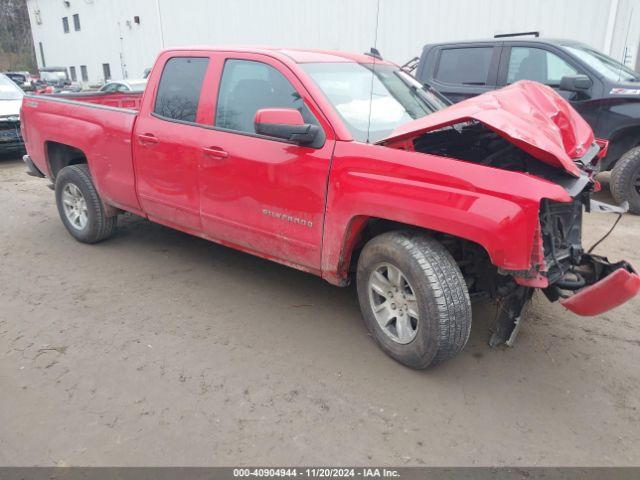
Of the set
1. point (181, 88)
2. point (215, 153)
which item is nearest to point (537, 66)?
point (181, 88)

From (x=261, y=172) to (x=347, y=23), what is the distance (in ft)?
38.1

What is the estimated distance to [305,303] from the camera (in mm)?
4016

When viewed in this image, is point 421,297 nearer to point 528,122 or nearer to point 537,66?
point 528,122

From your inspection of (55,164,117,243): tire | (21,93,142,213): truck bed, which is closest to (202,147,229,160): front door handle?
(21,93,142,213): truck bed

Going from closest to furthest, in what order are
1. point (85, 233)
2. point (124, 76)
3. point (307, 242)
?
point (307, 242), point (85, 233), point (124, 76)

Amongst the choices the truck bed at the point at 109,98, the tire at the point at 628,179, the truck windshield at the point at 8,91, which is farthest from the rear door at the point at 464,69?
the truck windshield at the point at 8,91

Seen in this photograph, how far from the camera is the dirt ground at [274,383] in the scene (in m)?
2.56

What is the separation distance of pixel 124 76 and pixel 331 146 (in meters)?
28.0

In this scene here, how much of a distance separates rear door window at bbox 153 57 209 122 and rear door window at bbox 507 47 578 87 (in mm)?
4430

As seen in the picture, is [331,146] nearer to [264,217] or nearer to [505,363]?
[264,217]

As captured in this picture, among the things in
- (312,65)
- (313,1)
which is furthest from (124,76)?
(312,65)

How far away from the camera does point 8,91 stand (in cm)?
1070

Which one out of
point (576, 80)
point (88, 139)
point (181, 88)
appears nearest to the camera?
point (181, 88)

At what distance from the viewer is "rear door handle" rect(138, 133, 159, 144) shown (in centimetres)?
421
